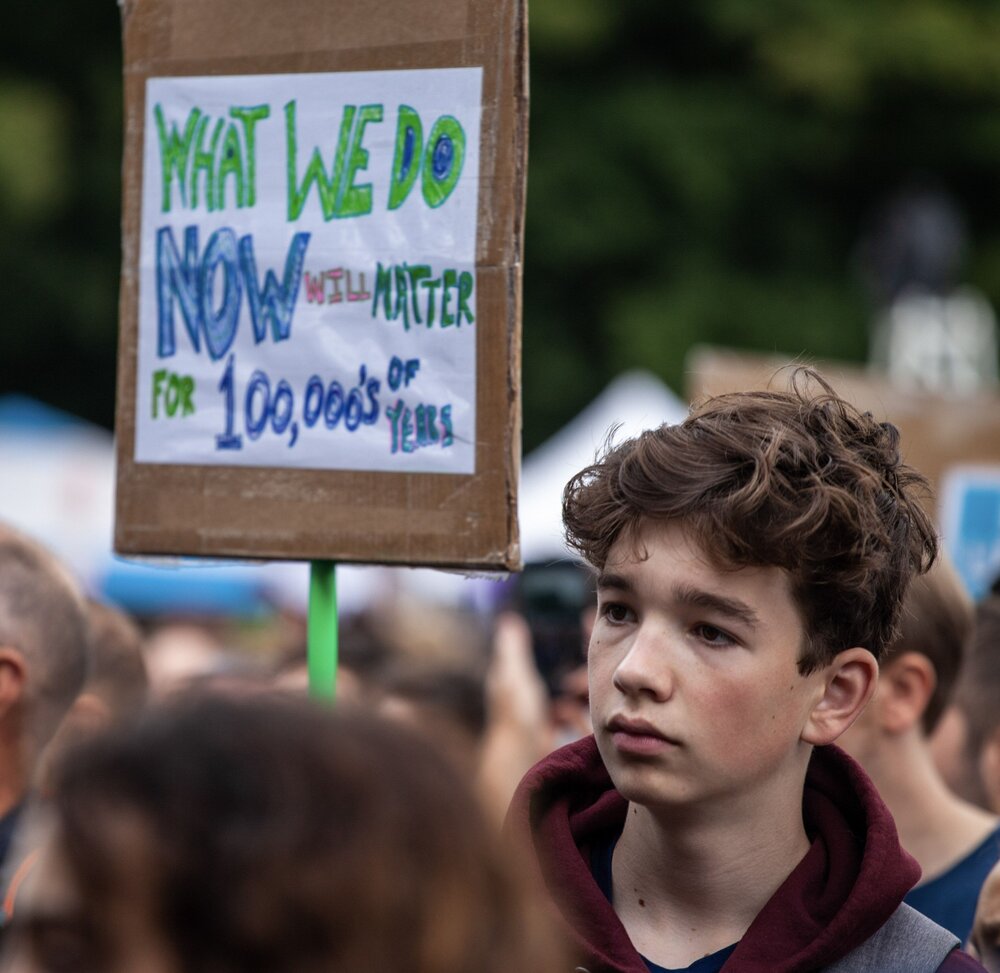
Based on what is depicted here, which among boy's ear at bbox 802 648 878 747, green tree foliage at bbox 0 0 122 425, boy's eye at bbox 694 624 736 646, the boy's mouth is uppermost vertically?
green tree foliage at bbox 0 0 122 425

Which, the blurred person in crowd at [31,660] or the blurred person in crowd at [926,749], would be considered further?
the blurred person in crowd at [31,660]

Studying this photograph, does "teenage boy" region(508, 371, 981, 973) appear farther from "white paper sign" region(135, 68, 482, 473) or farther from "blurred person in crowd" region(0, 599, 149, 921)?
"blurred person in crowd" region(0, 599, 149, 921)

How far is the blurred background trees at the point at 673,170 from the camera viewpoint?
1527 cm

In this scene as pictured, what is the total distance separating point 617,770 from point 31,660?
1.55m

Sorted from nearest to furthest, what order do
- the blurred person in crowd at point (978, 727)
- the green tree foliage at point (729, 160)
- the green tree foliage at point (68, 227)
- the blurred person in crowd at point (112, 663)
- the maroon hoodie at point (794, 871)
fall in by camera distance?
1. the maroon hoodie at point (794, 871)
2. the blurred person in crowd at point (978, 727)
3. the blurred person in crowd at point (112, 663)
4. the green tree foliage at point (729, 160)
5. the green tree foliage at point (68, 227)

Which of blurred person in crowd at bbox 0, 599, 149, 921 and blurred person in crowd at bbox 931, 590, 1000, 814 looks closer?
blurred person in crowd at bbox 0, 599, 149, 921

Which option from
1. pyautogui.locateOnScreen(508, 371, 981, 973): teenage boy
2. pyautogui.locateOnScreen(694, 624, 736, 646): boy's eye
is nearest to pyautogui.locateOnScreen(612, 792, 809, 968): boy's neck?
pyautogui.locateOnScreen(508, 371, 981, 973): teenage boy

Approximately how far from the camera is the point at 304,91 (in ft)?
8.34

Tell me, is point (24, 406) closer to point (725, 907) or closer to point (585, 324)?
point (585, 324)

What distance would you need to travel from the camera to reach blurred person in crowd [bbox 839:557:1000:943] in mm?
3035

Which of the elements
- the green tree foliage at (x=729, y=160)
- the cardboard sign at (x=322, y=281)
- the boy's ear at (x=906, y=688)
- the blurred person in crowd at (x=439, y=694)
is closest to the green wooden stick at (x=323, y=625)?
the cardboard sign at (x=322, y=281)

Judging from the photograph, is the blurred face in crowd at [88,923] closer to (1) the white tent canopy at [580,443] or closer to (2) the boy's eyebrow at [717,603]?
(2) the boy's eyebrow at [717,603]

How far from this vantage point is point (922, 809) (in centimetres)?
316

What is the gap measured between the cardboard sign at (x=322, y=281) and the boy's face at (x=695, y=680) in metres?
0.32
